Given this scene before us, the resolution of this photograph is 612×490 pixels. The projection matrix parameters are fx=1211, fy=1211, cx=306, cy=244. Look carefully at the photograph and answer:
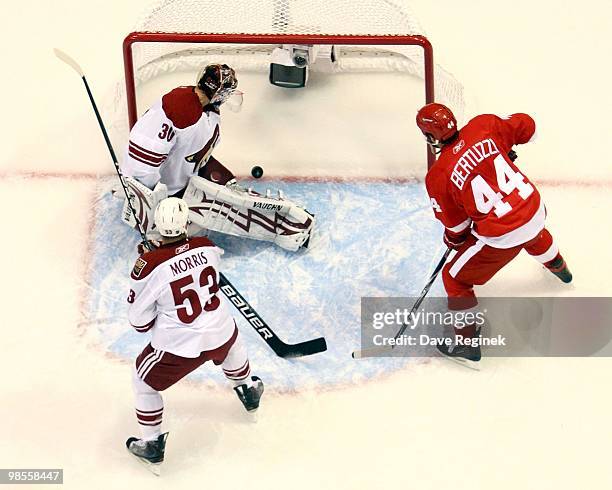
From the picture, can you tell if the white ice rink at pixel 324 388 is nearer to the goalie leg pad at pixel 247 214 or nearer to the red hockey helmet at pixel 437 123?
the goalie leg pad at pixel 247 214

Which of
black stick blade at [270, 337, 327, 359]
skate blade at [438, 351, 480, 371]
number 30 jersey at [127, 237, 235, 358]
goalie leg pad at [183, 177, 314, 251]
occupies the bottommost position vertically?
black stick blade at [270, 337, 327, 359]

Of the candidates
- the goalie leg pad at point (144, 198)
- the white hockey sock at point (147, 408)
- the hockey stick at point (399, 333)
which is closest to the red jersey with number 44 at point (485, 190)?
the hockey stick at point (399, 333)

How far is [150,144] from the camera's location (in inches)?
168

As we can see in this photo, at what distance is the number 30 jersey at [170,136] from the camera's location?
14.0 ft

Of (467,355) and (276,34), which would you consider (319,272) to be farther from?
(276,34)

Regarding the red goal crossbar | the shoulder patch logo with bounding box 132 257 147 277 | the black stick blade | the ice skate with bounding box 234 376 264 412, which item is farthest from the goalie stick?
the shoulder patch logo with bounding box 132 257 147 277

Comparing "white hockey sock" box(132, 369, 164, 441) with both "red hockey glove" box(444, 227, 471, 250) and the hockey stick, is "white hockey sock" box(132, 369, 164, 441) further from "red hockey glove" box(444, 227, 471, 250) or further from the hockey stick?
"red hockey glove" box(444, 227, 471, 250)

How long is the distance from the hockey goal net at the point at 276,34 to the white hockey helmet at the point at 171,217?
3.60 feet

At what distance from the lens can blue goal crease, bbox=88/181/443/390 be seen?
13.9 feet

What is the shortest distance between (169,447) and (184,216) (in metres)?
0.87

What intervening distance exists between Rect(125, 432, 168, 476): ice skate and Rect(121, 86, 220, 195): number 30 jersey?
A: 0.97 metres

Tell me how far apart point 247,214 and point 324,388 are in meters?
0.76

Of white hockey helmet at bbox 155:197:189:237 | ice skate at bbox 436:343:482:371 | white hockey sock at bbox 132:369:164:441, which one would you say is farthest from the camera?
ice skate at bbox 436:343:482:371

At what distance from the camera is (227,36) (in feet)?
14.7
